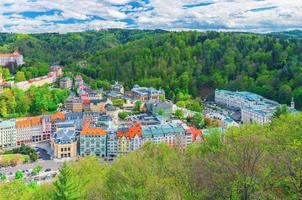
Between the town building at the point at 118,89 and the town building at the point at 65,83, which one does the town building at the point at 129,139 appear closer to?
the town building at the point at 118,89

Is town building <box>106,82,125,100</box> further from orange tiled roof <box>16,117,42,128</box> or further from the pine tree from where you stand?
the pine tree

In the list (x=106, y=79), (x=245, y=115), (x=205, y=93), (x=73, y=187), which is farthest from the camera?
(x=106, y=79)

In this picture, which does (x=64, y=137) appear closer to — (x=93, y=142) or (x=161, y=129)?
(x=93, y=142)

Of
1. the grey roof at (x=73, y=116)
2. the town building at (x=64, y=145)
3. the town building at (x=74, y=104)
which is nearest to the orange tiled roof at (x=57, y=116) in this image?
the grey roof at (x=73, y=116)

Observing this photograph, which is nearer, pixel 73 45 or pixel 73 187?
pixel 73 187

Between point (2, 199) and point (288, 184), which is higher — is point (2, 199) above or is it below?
below

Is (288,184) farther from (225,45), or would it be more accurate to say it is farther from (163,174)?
(225,45)

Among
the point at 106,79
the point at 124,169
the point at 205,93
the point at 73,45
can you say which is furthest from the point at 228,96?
the point at 73,45

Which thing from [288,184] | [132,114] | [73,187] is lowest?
[132,114]

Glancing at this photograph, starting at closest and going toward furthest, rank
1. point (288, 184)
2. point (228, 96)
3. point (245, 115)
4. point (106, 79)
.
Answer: point (288, 184) < point (245, 115) < point (228, 96) < point (106, 79)
